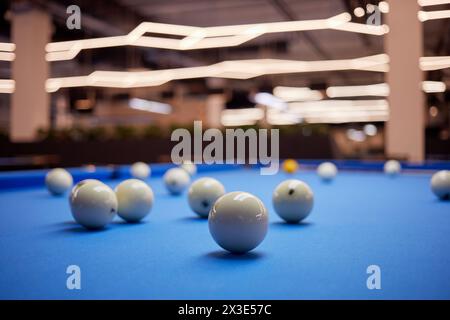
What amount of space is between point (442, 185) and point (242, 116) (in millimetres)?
22210

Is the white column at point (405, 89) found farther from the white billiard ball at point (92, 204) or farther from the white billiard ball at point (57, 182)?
the white billiard ball at point (92, 204)

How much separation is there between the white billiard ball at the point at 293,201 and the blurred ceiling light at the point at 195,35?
7.33 meters

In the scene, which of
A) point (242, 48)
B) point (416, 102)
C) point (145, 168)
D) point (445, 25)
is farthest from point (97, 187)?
point (242, 48)

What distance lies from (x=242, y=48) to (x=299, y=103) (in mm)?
8916

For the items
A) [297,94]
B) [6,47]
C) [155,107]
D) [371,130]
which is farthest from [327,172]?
[371,130]

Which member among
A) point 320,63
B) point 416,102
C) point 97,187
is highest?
point 320,63

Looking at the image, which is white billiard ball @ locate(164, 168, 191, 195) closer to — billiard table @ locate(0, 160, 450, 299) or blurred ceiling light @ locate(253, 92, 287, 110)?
billiard table @ locate(0, 160, 450, 299)

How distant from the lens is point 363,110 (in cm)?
2388

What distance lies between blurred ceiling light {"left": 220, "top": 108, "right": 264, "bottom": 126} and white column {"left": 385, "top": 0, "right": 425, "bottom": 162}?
14.5 m

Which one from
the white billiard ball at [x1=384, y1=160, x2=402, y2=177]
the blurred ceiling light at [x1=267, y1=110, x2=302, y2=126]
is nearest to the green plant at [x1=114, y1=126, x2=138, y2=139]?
the white billiard ball at [x1=384, y1=160, x2=402, y2=177]

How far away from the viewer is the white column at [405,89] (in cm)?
909

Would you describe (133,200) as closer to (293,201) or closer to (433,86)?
(293,201)
